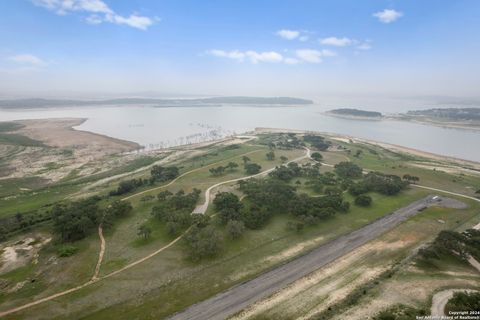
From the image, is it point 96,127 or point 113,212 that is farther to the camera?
point 96,127

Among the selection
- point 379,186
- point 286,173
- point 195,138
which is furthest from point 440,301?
point 195,138

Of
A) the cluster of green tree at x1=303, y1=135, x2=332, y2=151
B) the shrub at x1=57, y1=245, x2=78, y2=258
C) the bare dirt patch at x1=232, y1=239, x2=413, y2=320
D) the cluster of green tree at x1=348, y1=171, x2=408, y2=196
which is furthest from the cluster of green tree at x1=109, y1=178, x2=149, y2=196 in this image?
the cluster of green tree at x1=303, y1=135, x2=332, y2=151

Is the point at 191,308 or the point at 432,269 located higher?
the point at 432,269

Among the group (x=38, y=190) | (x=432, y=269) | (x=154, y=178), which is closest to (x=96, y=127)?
(x=38, y=190)

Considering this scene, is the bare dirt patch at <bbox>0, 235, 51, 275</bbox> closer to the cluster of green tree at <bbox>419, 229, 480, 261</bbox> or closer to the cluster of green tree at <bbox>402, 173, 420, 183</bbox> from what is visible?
the cluster of green tree at <bbox>419, 229, 480, 261</bbox>

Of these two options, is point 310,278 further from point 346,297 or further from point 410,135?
point 410,135

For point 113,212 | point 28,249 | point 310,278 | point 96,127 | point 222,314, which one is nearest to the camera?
point 222,314
